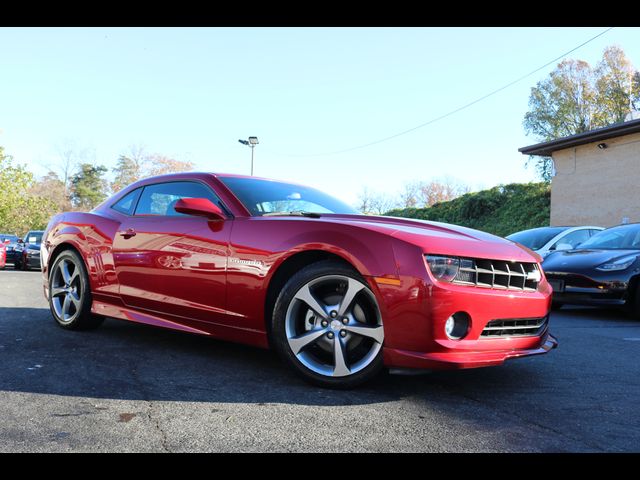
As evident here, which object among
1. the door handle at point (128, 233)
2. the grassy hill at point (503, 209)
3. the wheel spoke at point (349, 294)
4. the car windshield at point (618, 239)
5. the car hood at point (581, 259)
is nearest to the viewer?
the wheel spoke at point (349, 294)

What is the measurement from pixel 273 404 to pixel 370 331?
2.16 ft

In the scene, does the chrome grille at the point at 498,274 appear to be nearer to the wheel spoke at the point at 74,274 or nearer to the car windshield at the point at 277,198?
the car windshield at the point at 277,198

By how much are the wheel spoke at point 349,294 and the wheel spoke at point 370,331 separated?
0.35ft

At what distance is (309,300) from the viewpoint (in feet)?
10.5

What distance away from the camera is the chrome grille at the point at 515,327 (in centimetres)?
308

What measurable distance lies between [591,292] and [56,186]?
195ft

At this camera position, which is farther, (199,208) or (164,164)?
(164,164)

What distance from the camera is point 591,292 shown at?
6934 mm

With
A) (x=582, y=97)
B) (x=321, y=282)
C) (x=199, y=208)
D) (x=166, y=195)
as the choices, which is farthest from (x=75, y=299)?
(x=582, y=97)

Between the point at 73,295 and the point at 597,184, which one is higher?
the point at 597,184

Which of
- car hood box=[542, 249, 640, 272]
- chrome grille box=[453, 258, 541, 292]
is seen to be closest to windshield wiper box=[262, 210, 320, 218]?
chrome grille box=[453, 258, 541, 292]

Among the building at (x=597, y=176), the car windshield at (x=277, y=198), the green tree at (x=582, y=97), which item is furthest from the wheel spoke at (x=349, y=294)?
the green tree at (x=582, y=97)

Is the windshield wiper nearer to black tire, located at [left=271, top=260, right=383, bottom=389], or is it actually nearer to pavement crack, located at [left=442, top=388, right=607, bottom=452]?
black tire, located at [left=271, top=260, right=383, bottom=389]

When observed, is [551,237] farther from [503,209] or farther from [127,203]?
[503,209]
